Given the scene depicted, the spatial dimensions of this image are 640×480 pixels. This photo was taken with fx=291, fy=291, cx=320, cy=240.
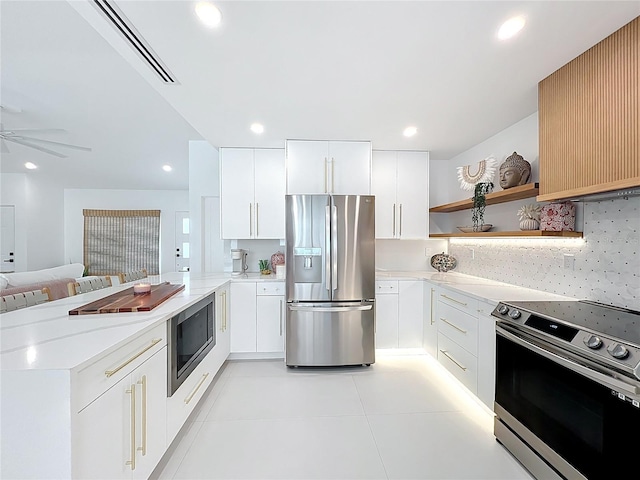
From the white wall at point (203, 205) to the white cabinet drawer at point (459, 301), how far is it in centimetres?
294

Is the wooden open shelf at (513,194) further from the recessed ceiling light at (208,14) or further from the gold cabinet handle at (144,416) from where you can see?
the gold cabinet handle at (144,416)

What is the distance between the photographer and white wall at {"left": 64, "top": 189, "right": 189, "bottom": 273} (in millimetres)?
6691

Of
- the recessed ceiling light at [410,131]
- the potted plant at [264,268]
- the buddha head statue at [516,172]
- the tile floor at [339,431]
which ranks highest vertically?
the recessed ceiling light at [410,131]

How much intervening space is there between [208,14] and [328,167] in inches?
78.3

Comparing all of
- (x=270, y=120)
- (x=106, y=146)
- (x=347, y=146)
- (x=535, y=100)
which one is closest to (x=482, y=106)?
(x=535, y=100)

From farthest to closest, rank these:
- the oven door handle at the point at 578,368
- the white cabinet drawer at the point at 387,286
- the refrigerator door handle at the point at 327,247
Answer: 1. the white cabinet drawer at the point at 387,286
2. the refrigerator door handle at the point at 327,247
3. the oven door handle at the point at 578,368

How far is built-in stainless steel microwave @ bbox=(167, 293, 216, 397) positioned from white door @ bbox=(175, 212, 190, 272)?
15.2 feet

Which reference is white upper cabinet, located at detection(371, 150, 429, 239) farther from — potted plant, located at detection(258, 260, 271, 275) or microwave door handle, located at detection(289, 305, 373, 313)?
→ potted plant, located at detection(258, 260, 271, 275)

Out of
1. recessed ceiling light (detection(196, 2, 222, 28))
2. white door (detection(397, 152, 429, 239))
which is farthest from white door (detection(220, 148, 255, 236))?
recessed ceiling light (detection(196, 2, 222, 28))

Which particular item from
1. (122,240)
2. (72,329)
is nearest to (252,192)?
(72,329)

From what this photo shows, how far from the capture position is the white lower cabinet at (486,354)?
81.2 inches

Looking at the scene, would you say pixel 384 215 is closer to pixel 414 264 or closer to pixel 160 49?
pixel 414 264

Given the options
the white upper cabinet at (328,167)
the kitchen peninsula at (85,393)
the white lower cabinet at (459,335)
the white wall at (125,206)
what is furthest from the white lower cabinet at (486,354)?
the white wall at (125,206)

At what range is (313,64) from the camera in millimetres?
1763
